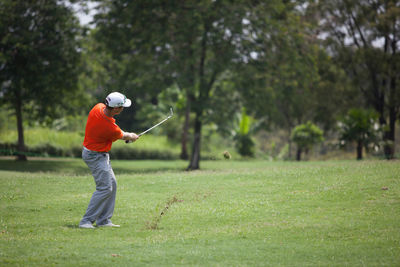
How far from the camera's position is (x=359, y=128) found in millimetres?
29469

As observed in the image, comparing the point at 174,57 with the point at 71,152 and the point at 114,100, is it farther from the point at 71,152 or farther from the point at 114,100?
the point at 114,100

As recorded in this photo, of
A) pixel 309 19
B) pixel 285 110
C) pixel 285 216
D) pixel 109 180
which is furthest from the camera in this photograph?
pixel 285 110

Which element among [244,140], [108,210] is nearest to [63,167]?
[108,210]

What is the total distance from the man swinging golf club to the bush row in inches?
789

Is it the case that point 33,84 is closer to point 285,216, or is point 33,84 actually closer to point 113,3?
point 113,3

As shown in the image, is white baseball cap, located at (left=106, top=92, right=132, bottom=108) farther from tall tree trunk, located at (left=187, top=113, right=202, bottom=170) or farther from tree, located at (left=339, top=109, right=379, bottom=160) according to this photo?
tree, located at (left=339, top=109, right=379, bottom=160)

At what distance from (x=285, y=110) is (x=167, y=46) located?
19.2 m

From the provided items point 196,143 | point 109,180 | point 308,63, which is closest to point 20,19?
point 196,143

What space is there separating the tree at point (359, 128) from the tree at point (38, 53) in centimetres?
1662

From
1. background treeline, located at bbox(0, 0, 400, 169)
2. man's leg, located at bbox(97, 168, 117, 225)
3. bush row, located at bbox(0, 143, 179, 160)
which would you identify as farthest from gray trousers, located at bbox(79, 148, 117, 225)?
bush row, located at bbox(0, 143, 179, 160)

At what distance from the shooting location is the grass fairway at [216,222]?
24.2ft

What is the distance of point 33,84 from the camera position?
26141 mm

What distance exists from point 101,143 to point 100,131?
25cm

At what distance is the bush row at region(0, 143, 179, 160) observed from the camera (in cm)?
3090
